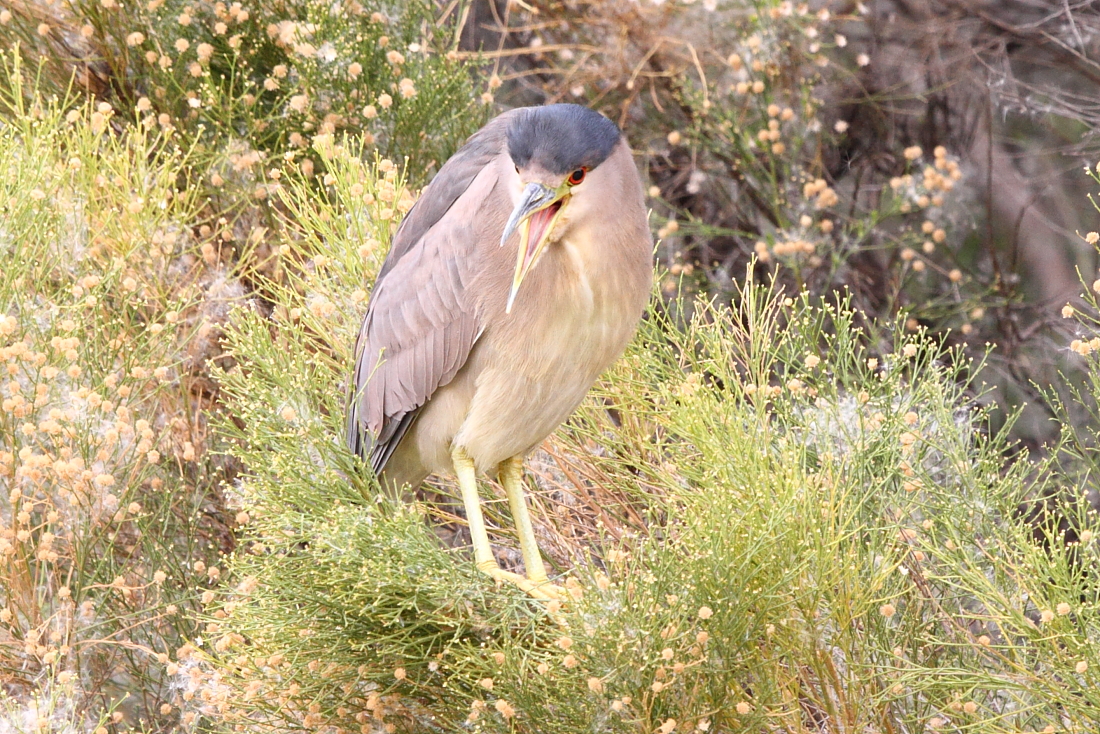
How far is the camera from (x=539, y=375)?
2186mm

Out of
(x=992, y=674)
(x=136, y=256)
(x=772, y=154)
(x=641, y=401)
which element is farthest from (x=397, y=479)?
(x=772, y=154)

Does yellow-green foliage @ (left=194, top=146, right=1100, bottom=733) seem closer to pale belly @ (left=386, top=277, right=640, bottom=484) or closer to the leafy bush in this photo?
pale belly @ (left=386, top=277, right=640, bottom=484)

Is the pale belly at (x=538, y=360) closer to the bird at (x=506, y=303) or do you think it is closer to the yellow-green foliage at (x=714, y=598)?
the bird at (x=506, y=303)

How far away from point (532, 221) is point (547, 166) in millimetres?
100

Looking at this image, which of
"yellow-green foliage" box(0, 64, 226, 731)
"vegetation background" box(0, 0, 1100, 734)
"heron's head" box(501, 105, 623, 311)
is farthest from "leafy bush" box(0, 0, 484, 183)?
"heron's head" box(501, 105, 623, 311)

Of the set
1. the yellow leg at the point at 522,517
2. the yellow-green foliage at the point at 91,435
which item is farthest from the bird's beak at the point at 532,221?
the yellow-green foliage at the point at 91,435

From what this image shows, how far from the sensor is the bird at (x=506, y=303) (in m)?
2.06

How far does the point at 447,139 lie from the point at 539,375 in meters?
1.24

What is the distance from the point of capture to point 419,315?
2291 mm

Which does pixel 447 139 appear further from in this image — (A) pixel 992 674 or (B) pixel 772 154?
(A) pixel 992 674

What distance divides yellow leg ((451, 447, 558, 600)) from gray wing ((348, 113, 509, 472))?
5.0 inches

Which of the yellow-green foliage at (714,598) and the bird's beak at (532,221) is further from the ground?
the bird's beak at (532,221)

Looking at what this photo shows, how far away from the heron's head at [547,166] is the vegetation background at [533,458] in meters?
0.34

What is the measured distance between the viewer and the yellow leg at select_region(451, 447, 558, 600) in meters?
2.10
